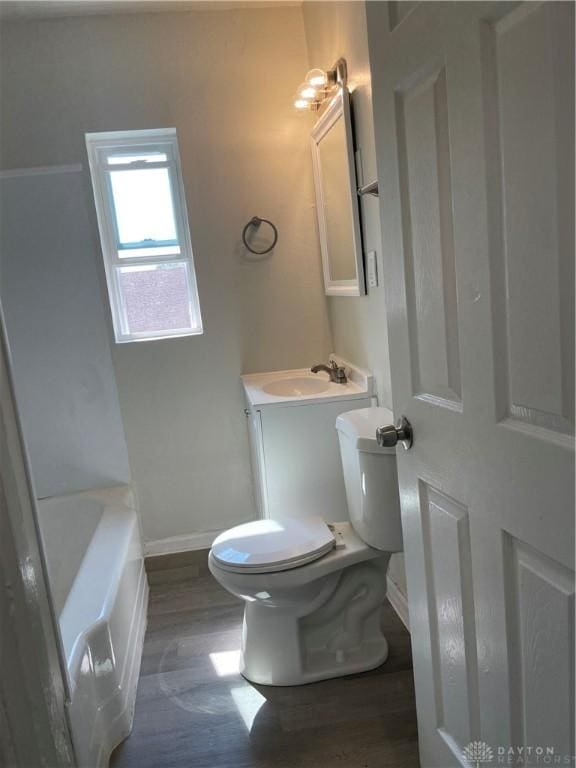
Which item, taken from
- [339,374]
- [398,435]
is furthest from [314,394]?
[398,435]

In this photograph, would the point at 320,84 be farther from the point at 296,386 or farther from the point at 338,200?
the point at 296,386

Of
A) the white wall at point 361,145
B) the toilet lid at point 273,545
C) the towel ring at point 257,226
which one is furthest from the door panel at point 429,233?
the towel ring at point 257,226

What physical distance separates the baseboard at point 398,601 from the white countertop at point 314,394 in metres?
0.79

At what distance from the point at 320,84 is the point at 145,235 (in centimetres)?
108

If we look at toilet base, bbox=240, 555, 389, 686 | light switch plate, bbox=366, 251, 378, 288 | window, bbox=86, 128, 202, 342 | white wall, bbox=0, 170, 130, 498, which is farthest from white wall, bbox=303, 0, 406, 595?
white wall, bbox=0, 170, 130, 498

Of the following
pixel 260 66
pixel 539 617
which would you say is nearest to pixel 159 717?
pixel 539 617

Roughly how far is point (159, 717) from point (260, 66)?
→ 2.67 m

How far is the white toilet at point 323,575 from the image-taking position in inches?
63.8

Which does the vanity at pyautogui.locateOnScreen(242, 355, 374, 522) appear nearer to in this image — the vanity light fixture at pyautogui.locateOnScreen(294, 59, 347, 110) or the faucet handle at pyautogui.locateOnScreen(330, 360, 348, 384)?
the faucet handle at pyautogui.locateOnScreen(330, 360, 348, 384)

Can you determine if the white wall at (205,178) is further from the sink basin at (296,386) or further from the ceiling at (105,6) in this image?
the sink basin at (296,386)

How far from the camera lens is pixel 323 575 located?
1.66m

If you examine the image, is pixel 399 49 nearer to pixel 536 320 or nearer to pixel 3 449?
pixel 536 320

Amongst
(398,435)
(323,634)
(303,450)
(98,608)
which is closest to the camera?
(398,435)

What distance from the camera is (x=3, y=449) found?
1.04 metres
